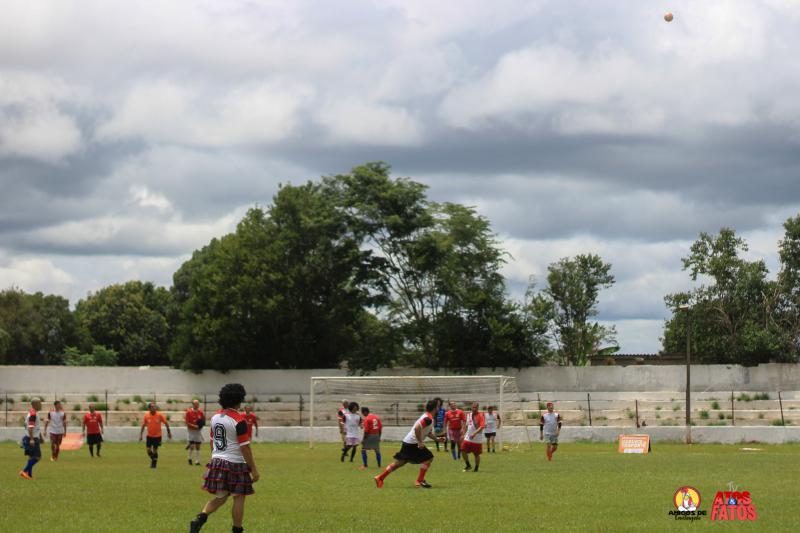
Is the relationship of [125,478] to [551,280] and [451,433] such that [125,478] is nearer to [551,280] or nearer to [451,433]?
[451,433]

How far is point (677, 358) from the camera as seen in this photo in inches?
2820

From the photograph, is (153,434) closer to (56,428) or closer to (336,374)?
(56,428)

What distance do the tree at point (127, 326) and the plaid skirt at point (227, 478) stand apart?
85334mm

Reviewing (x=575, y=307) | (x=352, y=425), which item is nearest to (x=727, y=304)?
(x=575, y=307)

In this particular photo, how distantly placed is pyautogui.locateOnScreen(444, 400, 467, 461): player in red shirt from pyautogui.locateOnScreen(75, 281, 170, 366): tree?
63.7 m

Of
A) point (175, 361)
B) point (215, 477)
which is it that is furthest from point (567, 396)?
point (215, 477)

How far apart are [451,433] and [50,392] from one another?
117 feet

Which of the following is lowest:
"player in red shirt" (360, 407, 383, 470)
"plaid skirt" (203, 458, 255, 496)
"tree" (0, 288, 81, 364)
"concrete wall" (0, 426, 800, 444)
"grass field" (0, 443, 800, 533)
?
"concrete wall" (0, 426, 800, 444)

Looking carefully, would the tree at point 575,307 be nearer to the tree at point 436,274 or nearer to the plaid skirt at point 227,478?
the tree at point 436,274

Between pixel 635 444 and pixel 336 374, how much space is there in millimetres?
26576

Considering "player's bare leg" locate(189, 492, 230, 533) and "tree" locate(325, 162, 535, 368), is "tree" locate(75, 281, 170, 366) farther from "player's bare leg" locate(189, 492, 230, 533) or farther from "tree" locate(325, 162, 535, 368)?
"player's bare leg" locate(189, 492, 230, 533)

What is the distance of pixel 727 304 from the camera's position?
61.0 m

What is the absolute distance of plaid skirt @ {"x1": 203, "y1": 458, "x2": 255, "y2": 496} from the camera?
12.3 m

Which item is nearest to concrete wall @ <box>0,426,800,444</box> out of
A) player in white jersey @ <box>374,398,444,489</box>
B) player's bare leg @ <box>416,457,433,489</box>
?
player's bare leg @ <box>416,457,433,489</box>
